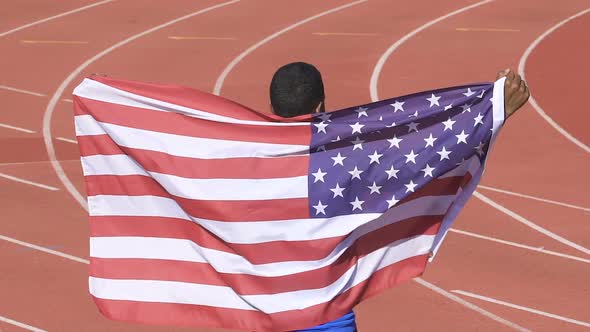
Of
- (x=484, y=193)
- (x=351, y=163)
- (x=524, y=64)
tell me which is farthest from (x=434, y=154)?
(x=524, y=64)

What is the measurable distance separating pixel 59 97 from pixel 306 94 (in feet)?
39.1

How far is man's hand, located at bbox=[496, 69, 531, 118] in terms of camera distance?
18.7ft

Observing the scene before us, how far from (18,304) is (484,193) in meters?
5.16

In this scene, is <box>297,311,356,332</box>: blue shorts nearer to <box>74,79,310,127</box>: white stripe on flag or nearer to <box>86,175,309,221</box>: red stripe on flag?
A: <box>86,175,309,221</box>: red stripe on flag

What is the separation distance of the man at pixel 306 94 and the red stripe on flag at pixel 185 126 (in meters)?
0.12

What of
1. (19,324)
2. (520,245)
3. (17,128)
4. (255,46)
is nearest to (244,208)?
(19,324)

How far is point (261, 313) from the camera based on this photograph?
18.8ft

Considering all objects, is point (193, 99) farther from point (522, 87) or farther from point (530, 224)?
point (530, 224)

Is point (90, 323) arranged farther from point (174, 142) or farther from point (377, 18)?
point (377, 18)

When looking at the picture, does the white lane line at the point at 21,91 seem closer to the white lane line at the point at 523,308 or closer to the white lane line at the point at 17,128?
the white lane line at the point at 17,128

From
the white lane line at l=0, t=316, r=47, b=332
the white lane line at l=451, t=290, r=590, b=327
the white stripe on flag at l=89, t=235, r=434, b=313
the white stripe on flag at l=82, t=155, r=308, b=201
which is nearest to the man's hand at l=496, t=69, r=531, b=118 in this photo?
the white stripe on flag at l=89, t=235, r=434, b=313

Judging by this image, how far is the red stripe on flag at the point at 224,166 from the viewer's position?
572cm

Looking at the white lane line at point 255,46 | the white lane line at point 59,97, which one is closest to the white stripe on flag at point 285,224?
the white lane line at point 59,97

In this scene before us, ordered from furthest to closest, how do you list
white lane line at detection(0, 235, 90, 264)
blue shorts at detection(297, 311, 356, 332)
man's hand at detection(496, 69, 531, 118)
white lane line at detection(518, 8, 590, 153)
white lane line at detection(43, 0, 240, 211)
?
1. white lane line at detection(518, 8, 590, 153)
2. white lane line at detection(43, 0, 240, 211)
3. white lane line at detection(0, 235, 90, 264)
4. man's hand at detection(496, 69, 531, 118)
5. blue shorts at detection(297, 311, 356, 332)
